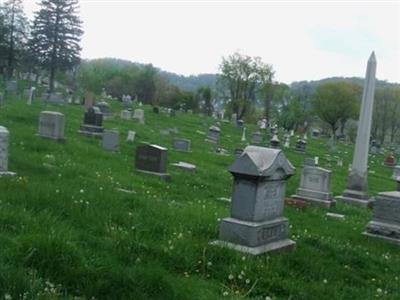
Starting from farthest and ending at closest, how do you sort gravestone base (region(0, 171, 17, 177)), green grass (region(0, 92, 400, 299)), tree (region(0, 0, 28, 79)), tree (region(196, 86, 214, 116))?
1. tree (region(196, 86, 214, 116))
2. tree (region(0, 0, 28, 79))
3. gravestone base (region(0, 171, 17, 177))
4. green grass (region(0, 92, 400, 299))

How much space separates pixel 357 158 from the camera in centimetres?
1812

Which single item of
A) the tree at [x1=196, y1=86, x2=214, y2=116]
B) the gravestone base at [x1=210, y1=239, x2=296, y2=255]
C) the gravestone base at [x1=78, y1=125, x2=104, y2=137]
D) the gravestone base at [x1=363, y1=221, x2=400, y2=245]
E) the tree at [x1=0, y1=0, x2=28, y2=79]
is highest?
the tree at [x1=0, y1=0, x2=28, y2=79]

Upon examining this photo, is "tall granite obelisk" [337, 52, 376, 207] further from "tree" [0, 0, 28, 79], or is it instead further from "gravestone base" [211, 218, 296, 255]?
"tree" [0, 0, 28, 79]

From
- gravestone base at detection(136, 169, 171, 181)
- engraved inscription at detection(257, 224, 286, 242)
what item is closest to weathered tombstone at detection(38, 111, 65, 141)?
gravestone base at detection(136, 169, 171, 181)

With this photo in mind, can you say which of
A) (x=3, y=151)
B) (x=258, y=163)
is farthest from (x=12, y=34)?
(x=258, y=163)

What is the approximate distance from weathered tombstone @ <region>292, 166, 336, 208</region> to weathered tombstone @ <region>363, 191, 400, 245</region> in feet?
15.2

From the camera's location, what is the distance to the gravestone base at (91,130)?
2169 cm

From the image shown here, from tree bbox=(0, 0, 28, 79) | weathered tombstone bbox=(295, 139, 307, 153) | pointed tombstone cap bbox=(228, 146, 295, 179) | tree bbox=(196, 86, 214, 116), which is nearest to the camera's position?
pointed tombstone cap bbox=(228, 146, 295, 179)

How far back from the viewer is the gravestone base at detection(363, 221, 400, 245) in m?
10.9

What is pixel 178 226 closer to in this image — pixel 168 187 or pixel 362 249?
pixel 362 249

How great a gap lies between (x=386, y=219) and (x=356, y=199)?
259 inches

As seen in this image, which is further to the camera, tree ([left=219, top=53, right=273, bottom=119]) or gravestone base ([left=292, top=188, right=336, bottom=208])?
tree ([left=219, top=53, right=273, bottom=119])

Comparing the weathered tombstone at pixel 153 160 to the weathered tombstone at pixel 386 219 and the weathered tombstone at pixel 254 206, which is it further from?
the weathered tombstone at pixel 254 206

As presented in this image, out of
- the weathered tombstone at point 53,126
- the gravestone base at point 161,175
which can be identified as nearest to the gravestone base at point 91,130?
the weathered tombstone at point 53,126
